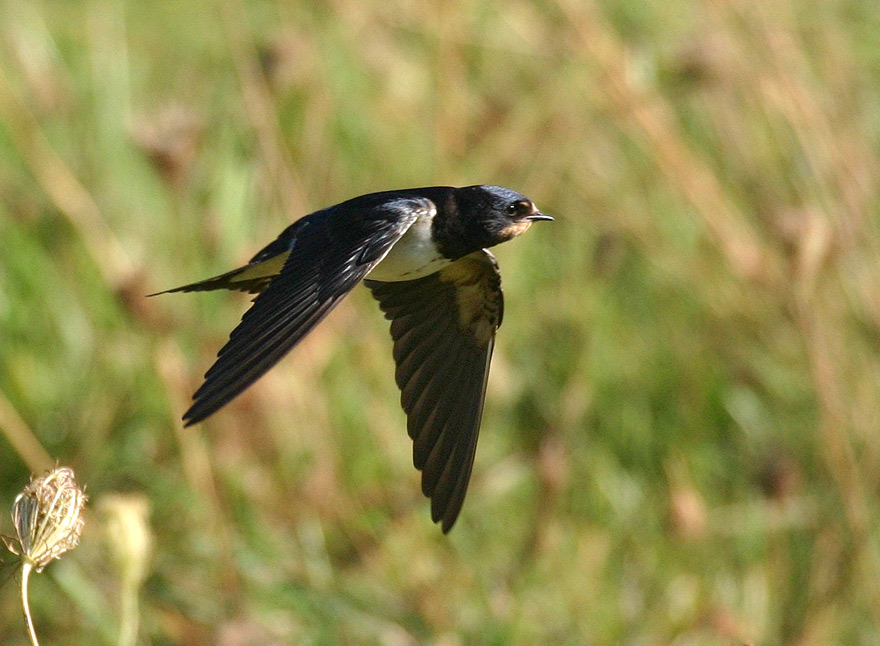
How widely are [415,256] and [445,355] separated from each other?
0.78 feet

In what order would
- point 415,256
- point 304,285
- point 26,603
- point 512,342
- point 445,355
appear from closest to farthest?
point 26,603
point 304,285
point 415,256
point 445,355
point 512,342

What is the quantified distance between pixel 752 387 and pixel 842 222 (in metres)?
0.48

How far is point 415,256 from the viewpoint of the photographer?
7.00ft

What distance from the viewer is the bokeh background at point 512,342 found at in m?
2.70

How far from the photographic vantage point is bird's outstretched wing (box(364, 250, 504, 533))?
2.17 metres

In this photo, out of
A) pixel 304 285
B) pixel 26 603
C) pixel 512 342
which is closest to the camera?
pixel 26 603

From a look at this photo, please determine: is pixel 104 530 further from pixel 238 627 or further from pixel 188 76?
pixel 188 76

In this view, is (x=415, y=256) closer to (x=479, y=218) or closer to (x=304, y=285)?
(x=479, y=218)

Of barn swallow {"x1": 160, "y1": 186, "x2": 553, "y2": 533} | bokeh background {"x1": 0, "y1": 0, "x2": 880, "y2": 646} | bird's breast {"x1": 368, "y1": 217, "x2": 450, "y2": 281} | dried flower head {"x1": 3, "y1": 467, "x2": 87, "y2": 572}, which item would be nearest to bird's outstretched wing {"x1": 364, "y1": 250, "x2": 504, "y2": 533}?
barn swallow {"x1": 160, "y1": 186, "x2": 553, "y2": 533}

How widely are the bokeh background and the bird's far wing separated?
0.50 metres

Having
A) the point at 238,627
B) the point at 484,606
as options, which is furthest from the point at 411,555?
the point at 238,627

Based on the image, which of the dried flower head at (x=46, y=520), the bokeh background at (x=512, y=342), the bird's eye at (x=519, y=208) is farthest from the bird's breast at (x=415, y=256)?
the dried flower head at (x=46, y=520)

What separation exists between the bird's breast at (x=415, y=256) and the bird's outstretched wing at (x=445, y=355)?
159mm

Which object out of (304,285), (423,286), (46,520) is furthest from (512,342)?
(46,520)
